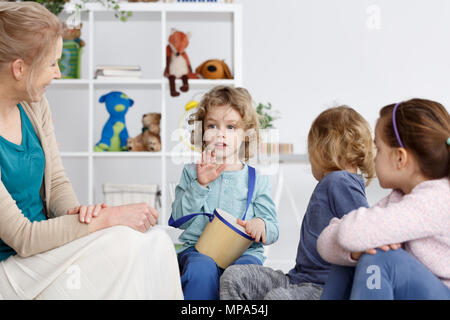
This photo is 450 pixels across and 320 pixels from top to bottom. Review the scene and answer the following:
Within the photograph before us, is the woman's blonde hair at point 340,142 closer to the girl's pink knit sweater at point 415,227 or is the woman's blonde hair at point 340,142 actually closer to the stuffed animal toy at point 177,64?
the girl's pink knit sweater at point 415,227

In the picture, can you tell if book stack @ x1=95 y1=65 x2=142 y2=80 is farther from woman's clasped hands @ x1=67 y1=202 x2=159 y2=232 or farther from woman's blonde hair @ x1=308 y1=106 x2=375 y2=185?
woman's clasped hands @ x1=67 y1=202 x2=159 y2=232

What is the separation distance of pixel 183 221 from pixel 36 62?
26.2 inches

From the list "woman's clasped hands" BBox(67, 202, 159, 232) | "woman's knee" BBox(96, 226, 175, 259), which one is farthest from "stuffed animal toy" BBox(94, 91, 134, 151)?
"woman's knee" BBox(96, 226, 175, 259)

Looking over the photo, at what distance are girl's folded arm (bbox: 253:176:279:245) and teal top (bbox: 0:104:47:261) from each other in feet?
2.33

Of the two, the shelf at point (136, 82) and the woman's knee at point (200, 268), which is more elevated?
the shelf at point (136, 82)

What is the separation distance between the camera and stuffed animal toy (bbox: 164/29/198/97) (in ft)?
11.0

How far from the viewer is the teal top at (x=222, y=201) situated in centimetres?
170

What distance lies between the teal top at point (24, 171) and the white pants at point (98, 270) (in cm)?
17

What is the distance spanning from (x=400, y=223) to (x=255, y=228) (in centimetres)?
60

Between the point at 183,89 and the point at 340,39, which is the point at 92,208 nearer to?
the point at 183,89

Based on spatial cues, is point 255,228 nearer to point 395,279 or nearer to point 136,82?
point 395,279

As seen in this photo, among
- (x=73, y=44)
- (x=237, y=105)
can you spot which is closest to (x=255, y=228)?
(x=237, y=105)

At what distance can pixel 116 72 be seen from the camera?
11.2ft

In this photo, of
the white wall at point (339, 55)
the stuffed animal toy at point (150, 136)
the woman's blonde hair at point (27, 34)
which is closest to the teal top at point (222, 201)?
the woman's blonde hair at point (27, 34)
